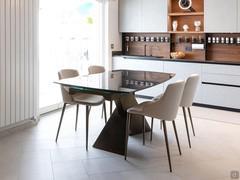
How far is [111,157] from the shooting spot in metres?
3.75

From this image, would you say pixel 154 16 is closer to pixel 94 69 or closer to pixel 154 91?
pixel 154 91

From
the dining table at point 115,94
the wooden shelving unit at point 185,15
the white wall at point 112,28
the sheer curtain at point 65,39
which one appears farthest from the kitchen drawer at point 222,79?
the sheer curtain at point 65,39

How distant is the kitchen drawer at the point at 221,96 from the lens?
231 inches

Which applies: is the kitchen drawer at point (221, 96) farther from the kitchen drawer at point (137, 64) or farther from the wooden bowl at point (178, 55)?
the kitchen drawer at point (137, 64)

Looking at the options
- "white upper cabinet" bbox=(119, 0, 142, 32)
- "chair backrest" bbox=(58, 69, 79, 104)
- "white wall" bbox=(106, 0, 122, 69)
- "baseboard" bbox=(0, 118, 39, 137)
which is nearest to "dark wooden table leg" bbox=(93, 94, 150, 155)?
"chair backrest" bbox=(58, 69, 79, 104)

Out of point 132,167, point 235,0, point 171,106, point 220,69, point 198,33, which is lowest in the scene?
point 132,167

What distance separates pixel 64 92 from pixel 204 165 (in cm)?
187

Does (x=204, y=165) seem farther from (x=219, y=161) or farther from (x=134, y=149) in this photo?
(x=134, y=149)

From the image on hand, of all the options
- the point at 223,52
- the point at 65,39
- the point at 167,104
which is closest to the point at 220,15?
the point at 223,52

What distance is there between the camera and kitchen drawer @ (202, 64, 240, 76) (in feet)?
19.0

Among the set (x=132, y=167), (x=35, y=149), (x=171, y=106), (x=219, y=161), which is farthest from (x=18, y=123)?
(x=219, y=161)

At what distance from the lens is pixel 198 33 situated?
667 centimetres

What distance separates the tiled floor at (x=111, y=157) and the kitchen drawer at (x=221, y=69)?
4.08ft

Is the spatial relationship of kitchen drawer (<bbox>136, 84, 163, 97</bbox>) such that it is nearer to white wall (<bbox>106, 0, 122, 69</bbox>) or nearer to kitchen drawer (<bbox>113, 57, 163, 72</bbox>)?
kitchen drawer (<bbox>113, 57, 163, 72</bbox>)
